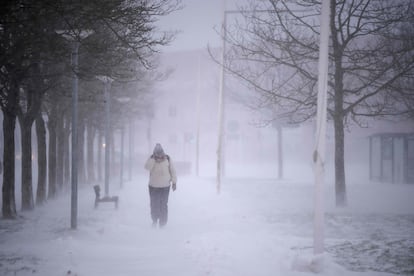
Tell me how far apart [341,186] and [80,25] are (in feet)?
27.4

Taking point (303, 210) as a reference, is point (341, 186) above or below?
above

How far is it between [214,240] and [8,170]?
6.33 m

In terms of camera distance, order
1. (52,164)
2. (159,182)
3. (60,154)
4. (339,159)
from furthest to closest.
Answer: (60,154) → (52,164) → (339,159) → (159,182)

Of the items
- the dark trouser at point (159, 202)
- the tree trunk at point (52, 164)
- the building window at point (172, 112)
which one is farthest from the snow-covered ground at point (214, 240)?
the building window at point (172, 112)

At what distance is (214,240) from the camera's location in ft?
23.6

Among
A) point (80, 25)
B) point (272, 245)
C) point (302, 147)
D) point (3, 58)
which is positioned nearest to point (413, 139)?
point (272, 245)

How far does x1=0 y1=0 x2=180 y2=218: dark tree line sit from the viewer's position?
7336 mm

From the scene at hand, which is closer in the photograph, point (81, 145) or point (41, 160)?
point (41, 160)

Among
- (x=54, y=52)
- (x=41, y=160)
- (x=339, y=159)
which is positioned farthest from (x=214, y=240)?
(x=41, y=160)

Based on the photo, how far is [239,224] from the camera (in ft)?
31.5

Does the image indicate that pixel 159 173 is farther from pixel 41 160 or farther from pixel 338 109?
pixel 41 160

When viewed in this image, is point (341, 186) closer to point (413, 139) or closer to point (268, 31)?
point (268, 31)

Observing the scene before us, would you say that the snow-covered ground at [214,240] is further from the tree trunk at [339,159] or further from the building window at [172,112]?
the building window at [172,112]

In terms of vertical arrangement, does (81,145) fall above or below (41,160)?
above
